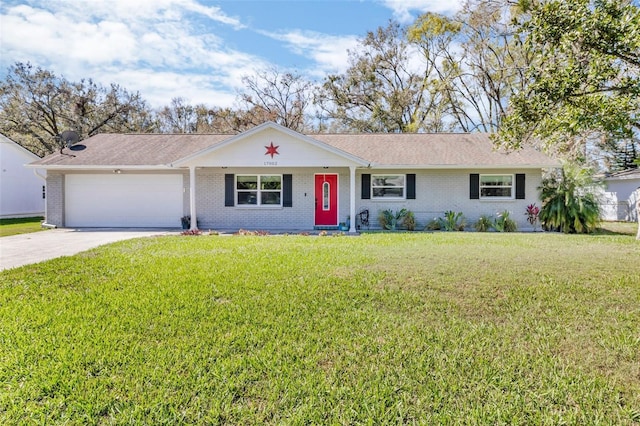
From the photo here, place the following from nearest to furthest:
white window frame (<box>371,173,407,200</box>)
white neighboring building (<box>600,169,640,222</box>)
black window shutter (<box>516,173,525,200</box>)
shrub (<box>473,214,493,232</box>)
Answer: shrub (<box>473,214,493,232</box>) < black window shutter (<box>516,173,525,200</box>) < white window frame (<box>371,173,407,200</box>) < white neighboring building (<box>600,169,640,222</box>)

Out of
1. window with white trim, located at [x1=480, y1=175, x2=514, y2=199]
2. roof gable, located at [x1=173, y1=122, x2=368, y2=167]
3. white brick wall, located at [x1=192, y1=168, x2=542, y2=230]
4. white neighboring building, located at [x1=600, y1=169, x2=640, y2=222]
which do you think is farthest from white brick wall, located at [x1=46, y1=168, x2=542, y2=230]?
white neighboring building, located at [x1=600, y1=169, x2=640, y2=222]

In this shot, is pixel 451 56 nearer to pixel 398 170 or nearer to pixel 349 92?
pixel 349 92

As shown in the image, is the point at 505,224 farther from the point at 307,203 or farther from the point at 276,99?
the point at 276,99

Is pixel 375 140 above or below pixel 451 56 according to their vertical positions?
below

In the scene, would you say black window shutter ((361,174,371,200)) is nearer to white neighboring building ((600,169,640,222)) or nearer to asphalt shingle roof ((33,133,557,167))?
asphalt shingle roof ((33,133,557,167))

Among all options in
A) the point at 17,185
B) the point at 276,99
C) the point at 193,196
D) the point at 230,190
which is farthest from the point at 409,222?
the point at 17,185

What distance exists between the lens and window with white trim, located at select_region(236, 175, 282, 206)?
49.2 ft

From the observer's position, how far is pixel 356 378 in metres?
3.16

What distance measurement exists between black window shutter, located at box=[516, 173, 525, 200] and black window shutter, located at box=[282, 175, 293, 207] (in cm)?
901

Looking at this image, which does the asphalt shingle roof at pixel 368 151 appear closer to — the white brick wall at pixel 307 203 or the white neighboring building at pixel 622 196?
the white brick wall at pixel 307 203

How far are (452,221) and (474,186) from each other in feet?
6.06

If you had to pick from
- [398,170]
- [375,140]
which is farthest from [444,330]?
[375,140]

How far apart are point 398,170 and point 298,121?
17.0 meters

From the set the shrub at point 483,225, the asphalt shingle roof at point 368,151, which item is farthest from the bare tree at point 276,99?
the shrub at point 483,225
